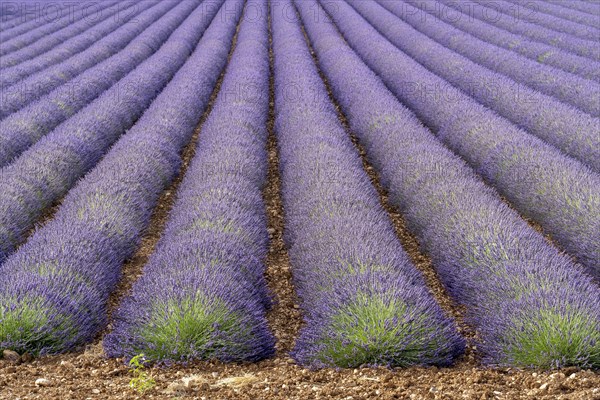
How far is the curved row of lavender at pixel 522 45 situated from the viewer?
945 cm

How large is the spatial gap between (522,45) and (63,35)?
10831mm

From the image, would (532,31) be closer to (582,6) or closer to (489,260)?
(582,6)

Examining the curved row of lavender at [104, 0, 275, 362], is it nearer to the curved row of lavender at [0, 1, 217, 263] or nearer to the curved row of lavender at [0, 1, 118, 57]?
the curved row of lavender at [0, 1, 217, 263]

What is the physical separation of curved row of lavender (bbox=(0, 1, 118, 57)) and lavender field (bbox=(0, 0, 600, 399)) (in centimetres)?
582

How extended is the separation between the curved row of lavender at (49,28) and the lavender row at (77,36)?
1.23ft

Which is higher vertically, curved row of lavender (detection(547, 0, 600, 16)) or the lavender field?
curved row of lavender (detection(547, 0, 600, 16))

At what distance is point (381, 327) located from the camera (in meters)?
3.12

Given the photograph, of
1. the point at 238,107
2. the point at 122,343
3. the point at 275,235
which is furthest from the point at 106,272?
the point at 238,107

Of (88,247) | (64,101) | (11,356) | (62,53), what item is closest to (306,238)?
(88,247)

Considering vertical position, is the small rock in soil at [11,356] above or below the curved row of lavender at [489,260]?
below

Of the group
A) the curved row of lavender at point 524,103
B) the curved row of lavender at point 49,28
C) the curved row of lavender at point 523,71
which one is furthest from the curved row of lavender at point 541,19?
the curved row of lavender at point 49,28

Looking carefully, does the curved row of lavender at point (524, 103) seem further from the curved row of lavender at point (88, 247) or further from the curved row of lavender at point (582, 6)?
the curved row of lavender at point (582, 6)

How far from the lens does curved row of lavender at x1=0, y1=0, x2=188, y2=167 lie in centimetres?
695

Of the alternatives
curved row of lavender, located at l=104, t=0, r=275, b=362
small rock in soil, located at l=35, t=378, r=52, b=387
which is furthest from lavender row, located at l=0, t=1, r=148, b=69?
small rock in soil, located at l=35, t=378, r=52, b=387
